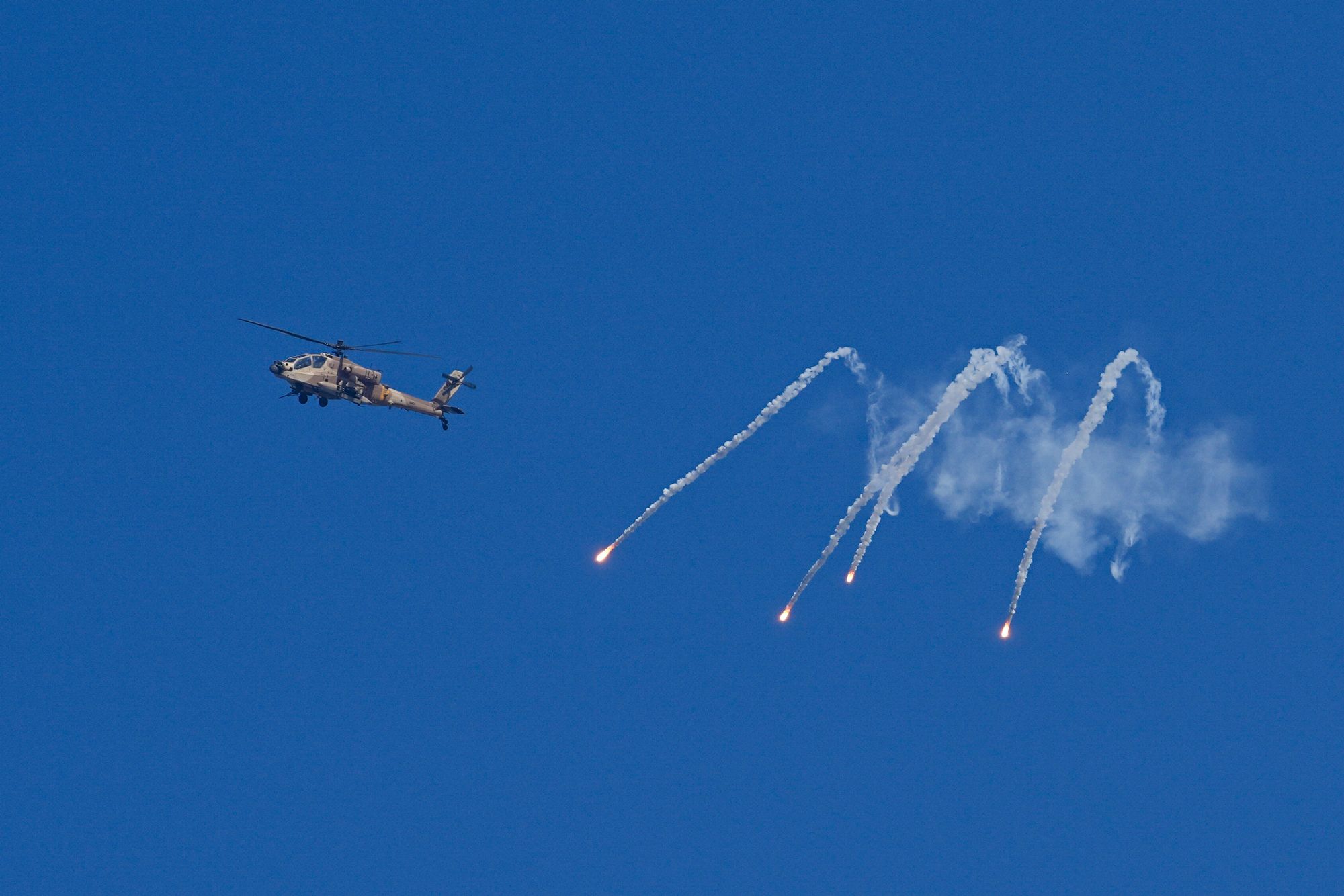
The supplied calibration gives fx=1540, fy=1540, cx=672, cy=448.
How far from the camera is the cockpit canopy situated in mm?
80500

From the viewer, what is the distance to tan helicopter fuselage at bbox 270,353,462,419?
80.5 meters

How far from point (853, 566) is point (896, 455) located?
576 centimetres

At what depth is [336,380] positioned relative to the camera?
8194 cm

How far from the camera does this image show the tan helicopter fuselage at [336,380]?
80.5m

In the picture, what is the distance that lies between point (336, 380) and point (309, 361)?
5.60 ft

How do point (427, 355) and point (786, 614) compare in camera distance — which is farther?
point (427, 355)

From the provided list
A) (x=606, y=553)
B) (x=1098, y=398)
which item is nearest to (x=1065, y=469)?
(x=1098, y=398)

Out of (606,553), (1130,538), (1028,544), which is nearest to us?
(1028,544)

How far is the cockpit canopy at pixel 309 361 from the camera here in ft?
264

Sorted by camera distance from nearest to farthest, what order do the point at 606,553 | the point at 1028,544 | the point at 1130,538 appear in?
1. the point at 1028,544
2. the point at 606,553
3. the point at 1130,538

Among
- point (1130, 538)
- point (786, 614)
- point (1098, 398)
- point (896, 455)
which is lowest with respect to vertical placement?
point (786, 614)

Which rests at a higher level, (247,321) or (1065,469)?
(1065,469)

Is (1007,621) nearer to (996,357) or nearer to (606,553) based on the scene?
(996,357)

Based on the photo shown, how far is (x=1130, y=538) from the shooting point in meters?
91.5
